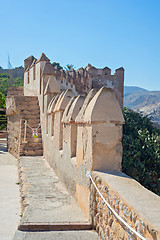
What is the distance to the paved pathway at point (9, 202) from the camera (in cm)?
390

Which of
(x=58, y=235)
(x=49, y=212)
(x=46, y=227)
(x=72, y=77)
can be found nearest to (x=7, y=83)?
(x=72, y=77)

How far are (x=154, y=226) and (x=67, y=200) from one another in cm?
282

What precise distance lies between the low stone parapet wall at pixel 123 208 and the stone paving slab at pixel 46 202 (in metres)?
0.44

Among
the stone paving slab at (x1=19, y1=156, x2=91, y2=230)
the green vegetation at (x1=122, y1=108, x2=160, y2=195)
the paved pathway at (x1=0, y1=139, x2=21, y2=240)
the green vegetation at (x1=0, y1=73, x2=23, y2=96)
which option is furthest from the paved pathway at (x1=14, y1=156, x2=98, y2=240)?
the green vegetation at (x1=0, y1=73, x2=23, y2=96)

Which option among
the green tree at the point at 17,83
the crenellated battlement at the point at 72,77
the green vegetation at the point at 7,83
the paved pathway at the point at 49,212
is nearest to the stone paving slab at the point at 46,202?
the paved pathway at the point at 49,212

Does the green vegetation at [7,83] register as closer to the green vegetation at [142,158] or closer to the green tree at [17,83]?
the green tree at [17,83]

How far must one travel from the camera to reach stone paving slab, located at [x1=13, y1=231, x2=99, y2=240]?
3244 mm

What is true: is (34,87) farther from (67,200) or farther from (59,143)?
(67,200)

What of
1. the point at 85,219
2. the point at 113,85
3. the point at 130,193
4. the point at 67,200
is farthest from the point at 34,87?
the point at 113,85

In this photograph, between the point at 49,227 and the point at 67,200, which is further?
the point at 67,200

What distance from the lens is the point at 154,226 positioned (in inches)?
75.7

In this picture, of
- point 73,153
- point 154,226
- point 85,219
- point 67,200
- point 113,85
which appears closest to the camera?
point 154,226

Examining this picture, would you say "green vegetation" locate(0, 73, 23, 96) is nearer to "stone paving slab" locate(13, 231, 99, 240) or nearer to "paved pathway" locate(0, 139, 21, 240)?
"paved pathway" locate(0, 139, 21, 240)

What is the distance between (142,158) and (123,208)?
1185cm
